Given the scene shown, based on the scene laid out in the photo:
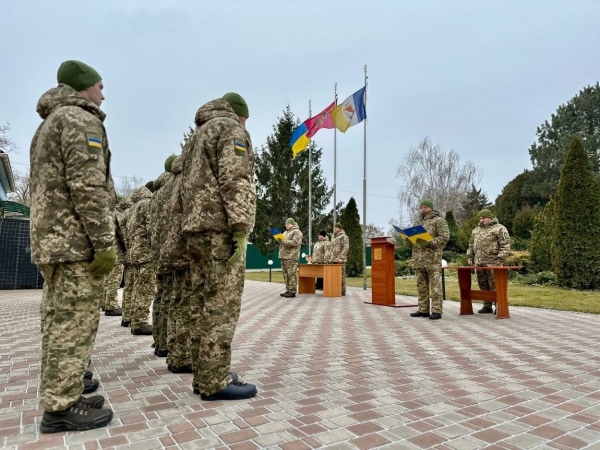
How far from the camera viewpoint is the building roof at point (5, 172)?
58.0ft

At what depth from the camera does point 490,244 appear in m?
8.66

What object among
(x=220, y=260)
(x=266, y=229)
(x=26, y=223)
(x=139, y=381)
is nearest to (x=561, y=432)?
(x=220, y=260)

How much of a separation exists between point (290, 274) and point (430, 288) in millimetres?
5013

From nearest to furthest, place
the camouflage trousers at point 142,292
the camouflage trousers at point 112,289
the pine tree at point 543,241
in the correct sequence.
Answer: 1. the camouflage trousers at point 142,292
2. the camouflage trousers at point 112,289
3. the pine tree at point 543,241

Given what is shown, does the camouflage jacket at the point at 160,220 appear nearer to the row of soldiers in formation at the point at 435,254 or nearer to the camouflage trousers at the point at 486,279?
the row of soldiers in formation at the point at 435,254

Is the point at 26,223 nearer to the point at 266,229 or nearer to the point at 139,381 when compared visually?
the point at 139,381

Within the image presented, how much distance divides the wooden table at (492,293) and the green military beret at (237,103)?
17.9 feet

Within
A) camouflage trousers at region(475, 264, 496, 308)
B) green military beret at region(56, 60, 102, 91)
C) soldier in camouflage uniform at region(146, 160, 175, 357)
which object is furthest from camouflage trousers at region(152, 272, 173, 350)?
camouflage trousers at region(475, 264, 496, 308)

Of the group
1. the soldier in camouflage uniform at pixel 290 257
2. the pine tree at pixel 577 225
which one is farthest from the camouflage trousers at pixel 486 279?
the pine tree at pixel 577 225

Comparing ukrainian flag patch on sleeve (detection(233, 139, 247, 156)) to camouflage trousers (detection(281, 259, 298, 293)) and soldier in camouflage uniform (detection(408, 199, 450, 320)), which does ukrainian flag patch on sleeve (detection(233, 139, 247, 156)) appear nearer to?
soldier in camouflage uniform (detection(408, 199, 450, 320))

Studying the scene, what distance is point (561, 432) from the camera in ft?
8.40

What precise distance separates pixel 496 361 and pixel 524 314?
182 inches

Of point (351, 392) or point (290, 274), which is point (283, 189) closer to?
point (290, 274)

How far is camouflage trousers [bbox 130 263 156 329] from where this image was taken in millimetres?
5908
